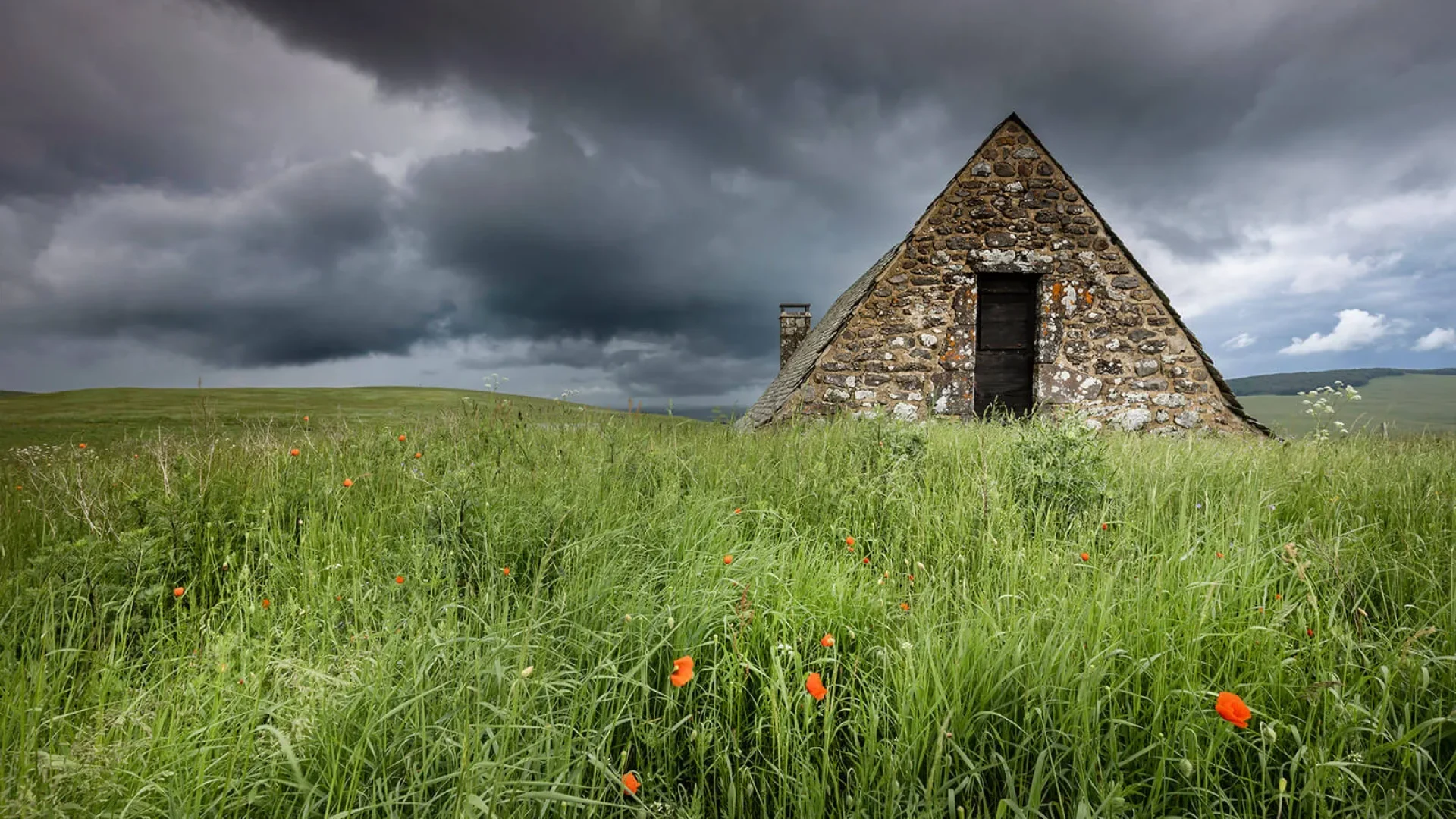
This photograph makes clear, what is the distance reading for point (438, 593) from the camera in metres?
2.43

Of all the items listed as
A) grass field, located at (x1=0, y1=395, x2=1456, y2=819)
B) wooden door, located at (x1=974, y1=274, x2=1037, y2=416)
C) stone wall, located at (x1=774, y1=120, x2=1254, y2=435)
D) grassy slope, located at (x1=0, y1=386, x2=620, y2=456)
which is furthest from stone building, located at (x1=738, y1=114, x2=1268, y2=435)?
grass field, located at (x1=0, y1=395, x2=1456, y2=819)

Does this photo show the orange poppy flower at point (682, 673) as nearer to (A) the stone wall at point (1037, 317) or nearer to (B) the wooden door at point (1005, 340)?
(A) the stone wall at point (1037, 317)

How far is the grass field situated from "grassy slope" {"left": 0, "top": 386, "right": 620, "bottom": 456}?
8.13 ft

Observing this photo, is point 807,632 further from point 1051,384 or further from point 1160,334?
point 1160,334

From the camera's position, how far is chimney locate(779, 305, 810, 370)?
664 inches

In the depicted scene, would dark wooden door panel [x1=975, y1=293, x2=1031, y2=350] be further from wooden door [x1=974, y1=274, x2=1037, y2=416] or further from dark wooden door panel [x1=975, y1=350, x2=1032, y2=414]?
dark wooden door panel [x1=975, y1=350, x2=1032, y2=414]

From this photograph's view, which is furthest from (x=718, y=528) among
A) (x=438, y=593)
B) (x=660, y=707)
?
(x=438, y=593)

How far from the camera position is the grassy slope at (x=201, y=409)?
6.17 meters

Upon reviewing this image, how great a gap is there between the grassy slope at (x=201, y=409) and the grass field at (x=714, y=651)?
2.48 m

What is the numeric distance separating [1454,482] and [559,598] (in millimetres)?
5726

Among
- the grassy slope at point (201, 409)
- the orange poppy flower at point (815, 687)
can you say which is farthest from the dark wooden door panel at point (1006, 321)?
the orange poppy flower at point (815, 687)

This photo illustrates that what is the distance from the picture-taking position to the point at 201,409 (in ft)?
15.1

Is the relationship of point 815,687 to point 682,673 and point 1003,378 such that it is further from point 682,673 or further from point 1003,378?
point 1003,378

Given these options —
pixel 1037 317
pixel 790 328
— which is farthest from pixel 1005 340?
pixel 790 328
